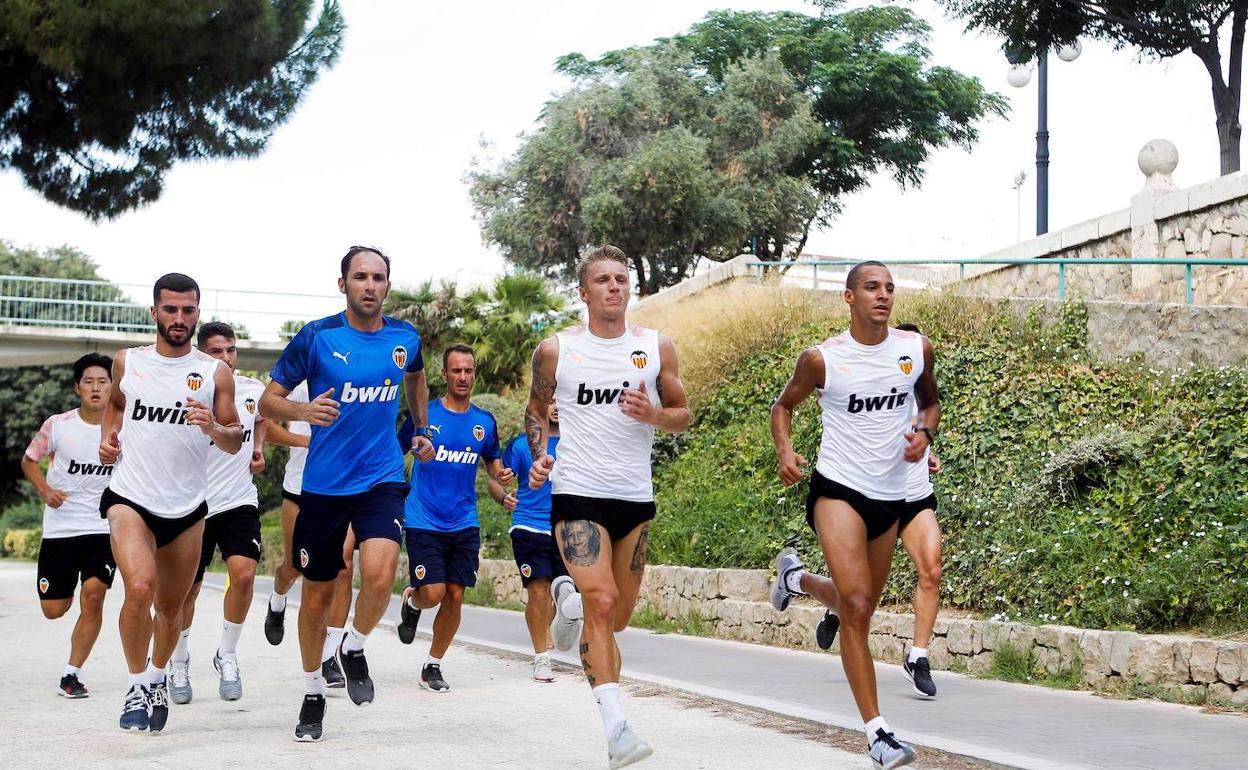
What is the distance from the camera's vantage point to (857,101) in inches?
1961

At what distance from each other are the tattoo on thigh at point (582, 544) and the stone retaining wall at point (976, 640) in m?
4.13

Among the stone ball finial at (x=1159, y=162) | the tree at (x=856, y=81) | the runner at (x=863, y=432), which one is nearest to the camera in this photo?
the runner at (x=863, y=432)

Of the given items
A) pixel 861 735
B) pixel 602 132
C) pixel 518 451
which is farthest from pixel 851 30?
pixel 861 735

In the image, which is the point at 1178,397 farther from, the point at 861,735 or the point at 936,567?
→ the point at 861,735

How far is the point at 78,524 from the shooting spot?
970 cm

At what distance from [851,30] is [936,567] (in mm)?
44068

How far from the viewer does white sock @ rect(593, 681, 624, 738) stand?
19.9 feet

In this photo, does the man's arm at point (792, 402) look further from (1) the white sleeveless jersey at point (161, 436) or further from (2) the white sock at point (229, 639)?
(2) the white sock at point (229, 639)

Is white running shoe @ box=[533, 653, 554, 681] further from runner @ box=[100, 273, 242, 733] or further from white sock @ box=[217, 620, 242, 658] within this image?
runner @ box=[100, 273, 242, 733]

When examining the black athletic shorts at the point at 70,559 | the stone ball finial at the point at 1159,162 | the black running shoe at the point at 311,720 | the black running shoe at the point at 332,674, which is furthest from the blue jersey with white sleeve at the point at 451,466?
the stone ball finial at the point at 1159,162

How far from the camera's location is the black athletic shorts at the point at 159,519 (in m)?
7.53

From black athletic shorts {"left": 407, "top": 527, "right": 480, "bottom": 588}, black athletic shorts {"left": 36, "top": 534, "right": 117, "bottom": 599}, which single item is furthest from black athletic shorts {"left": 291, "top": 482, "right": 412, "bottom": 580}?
black athletic shorts {"left": 36, "top": 534, "right": 117, "bottom": 599}

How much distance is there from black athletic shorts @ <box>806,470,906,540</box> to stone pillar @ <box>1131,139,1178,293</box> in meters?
14.1

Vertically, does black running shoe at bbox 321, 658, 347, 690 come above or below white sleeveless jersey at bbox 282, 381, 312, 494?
below
